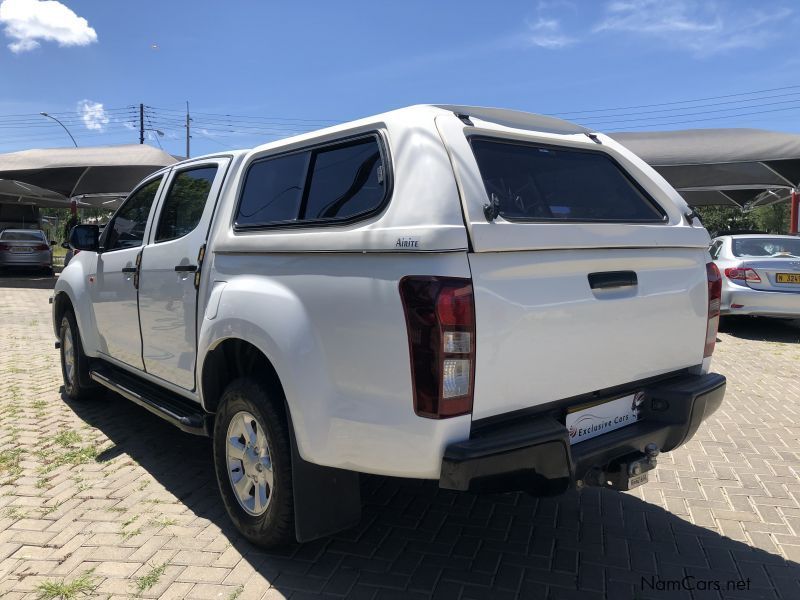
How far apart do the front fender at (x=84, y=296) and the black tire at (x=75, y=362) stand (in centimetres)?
20

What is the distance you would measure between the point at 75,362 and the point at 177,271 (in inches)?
94.1

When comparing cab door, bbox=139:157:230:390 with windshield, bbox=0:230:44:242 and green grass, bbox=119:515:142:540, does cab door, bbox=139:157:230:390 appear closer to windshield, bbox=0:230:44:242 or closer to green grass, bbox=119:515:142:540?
green grass, bbox=119:515:142:540

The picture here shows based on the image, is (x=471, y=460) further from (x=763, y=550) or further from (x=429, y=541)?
(x=763, y=550)

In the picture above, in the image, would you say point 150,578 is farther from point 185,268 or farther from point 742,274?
point 742,274

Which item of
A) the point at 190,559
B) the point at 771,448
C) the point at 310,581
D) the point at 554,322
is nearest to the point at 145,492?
the point at 190,559

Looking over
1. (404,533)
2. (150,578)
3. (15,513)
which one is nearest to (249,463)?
(150,578)

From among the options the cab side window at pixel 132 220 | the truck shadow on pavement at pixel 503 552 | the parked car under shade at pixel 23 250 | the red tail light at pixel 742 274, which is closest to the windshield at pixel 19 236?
the parked car under shade at pixel 23 250

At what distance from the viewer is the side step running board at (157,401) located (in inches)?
132

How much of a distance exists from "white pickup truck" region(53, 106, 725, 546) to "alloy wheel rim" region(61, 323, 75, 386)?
7.17 feet

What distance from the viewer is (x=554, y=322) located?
2.37 m

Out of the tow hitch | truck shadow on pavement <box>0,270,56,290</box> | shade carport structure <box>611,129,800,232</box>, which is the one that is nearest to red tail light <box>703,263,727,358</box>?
the tow hitch

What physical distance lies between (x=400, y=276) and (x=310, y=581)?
59.1 inches

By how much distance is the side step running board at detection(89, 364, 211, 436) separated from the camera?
11.0 feet

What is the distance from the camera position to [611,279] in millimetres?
2592
